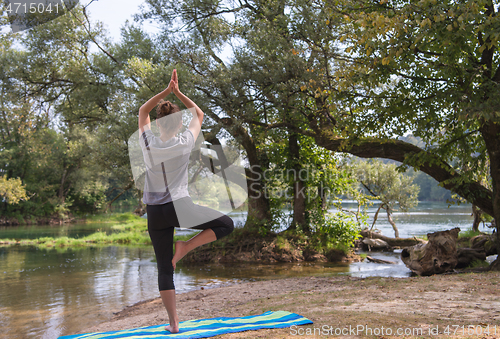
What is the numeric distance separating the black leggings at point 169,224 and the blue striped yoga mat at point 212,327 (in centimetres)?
49

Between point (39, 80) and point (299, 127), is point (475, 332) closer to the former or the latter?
point (299, 127)

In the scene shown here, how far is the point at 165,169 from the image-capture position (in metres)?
3.61

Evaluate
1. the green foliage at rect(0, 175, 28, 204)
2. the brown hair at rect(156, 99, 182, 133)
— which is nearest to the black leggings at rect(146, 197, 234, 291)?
the brown hair at rect(156, 99, 182, 133)

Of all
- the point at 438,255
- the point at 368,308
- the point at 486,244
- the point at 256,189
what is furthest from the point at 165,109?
the point at 256,189

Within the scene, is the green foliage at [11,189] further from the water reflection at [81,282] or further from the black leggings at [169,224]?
the black leggings at [169,224]

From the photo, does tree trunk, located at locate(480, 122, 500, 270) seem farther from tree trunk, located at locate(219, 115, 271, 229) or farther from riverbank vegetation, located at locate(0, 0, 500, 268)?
tree trunk, located at locate(219, 115, 271, 229)

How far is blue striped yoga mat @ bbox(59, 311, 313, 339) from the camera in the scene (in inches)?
143

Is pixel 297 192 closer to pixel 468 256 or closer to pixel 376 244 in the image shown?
pixel 376 244

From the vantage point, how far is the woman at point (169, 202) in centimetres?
354

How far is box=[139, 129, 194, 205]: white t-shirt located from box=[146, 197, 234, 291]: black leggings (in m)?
0.08

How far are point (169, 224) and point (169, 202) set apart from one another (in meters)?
0.22

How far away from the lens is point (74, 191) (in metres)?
42.7

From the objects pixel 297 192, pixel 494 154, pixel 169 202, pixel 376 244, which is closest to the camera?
pixel 169 202

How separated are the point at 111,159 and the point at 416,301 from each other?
38.3 ft
